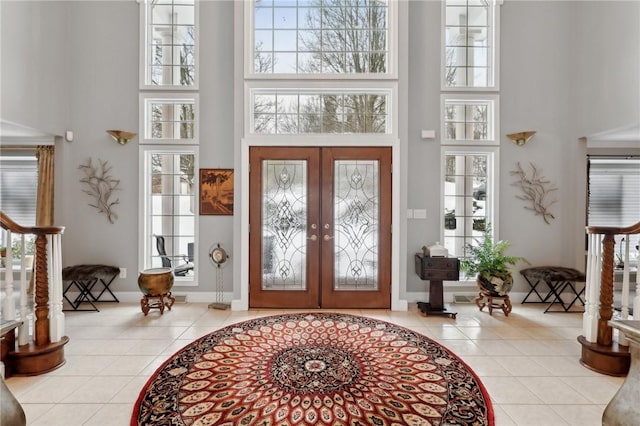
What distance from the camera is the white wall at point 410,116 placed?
4680 millimetres

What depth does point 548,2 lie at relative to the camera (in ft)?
15.5

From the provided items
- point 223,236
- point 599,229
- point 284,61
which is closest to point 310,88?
point 284,61

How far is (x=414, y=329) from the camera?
12.2 feet

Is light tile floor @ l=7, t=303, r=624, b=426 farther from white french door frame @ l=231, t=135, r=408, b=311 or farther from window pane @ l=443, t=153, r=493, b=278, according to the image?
window pane @ l=443, t=153, r=493, b=278

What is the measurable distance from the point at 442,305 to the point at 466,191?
175 centimetres

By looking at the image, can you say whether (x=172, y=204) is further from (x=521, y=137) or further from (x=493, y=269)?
(x=521, y=137)

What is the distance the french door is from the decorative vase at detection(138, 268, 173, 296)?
1.07 metres

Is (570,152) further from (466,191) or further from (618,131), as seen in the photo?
(466,191)

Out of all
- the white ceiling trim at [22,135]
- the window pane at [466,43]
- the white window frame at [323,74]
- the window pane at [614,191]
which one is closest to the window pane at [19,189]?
the white ceiling trim at [22,135]

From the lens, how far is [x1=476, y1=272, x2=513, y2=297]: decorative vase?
4.17 meters

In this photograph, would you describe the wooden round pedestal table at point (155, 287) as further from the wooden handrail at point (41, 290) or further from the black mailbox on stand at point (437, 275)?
the black mailbox on stand at point (437, 275)

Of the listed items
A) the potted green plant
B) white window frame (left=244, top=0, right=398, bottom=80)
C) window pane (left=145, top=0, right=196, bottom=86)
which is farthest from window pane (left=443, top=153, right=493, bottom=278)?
window pane (left=145, top=0, right=196, bottom=86)

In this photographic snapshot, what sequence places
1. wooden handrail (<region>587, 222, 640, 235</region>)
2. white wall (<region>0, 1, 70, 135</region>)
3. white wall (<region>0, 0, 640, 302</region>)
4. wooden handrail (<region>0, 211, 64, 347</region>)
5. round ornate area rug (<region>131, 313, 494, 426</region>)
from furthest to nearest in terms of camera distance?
white wall (<region>0, 0, 640, 302</region>) < white wall (<region>0, 1, 70, 135</region>) < wooden handrail (<region>0, 211, 64, 347</region>) < wooden handrail (<region>587, 222, 640, 235</region>) < round ornate area rug (<region>131, 313, 494, 426</region>)

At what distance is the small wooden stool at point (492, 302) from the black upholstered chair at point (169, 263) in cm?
412
